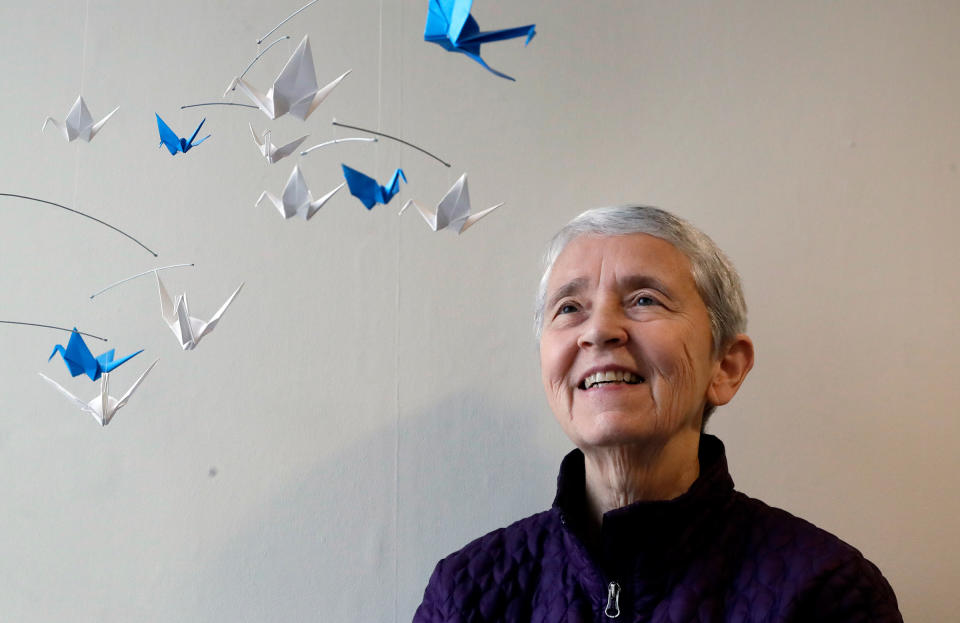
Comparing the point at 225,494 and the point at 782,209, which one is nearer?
the point at 225,494

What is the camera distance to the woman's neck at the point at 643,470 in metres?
1.07

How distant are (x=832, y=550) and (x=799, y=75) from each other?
0.80m

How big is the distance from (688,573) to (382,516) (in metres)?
0.49

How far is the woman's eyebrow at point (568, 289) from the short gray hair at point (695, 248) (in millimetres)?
62

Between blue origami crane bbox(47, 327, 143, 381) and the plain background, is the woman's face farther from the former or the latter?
blue origami crane bbox(47, 327, 143, 381)

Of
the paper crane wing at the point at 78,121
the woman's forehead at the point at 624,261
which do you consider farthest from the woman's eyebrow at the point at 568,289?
the paper crane wing at the point at 78,121

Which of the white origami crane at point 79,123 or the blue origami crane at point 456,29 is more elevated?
the white origami crane at point 79,123

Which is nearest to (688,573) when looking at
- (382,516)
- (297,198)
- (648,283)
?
Result: (648,283)

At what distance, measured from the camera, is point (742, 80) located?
1.46 meters

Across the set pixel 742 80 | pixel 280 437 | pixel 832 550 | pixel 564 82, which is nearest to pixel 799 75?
pixel 742 80

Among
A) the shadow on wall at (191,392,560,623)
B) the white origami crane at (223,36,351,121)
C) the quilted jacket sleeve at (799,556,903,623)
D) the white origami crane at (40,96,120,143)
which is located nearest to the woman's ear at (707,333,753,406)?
the quilted jacket sleeve at (799,556,903,623)

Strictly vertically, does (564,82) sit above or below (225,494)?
above

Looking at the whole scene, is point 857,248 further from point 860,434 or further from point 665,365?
point 665,365

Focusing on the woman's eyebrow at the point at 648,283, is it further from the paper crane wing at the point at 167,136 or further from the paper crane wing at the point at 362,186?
the paper crane wing at the point at 167,136
